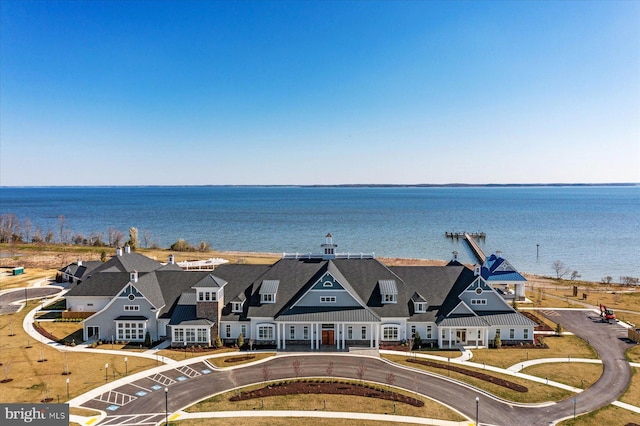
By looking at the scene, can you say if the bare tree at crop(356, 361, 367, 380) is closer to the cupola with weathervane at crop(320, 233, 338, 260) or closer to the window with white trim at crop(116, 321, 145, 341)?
the cupola with weathervane at crop(320, 233, 338, 260)

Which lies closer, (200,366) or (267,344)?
→ (200,366)

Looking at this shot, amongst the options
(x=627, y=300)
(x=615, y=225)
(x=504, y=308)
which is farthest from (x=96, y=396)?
(x=615, y=225)

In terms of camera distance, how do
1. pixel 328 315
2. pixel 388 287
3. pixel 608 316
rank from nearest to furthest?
1. pixel 328 315
2. pixel 388 287
3. pixel 608 316

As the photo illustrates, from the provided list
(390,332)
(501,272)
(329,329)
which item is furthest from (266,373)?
(501,272)

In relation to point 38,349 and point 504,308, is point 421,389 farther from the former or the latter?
point 38,349

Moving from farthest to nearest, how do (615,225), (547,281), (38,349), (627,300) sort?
(615,225)
(547,281)
(627,300)
(38,349)

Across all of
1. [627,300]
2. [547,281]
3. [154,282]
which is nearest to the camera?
[154,282]

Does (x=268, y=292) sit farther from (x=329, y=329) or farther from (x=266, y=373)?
(x=266, y=373)
